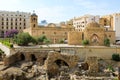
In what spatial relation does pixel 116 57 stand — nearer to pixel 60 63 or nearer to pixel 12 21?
pixel 60 63

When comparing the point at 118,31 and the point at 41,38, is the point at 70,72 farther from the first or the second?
the point at 118,31

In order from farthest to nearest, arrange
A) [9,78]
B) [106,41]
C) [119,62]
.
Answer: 1. [106,41]
2. [119,62]
3. [9,78]

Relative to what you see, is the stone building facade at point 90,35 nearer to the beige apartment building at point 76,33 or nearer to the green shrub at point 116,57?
the beige apartment building at point 76,33

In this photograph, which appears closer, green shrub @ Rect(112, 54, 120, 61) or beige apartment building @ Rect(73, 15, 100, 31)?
green shrub @ Rect(112, 54, 120, 61)

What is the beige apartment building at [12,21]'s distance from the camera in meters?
60.5

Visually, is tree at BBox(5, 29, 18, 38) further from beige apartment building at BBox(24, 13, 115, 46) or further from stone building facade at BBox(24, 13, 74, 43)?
beige apartment building at BBox(24, 13, 115, 46)

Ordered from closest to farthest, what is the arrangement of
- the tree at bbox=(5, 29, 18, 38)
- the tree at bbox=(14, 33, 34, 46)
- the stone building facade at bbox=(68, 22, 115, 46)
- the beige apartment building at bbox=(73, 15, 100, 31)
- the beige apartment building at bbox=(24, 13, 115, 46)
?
the tree at bbox=(14, 33, 34, 46) → the stone building facade at bbox=(68, 22, 115, 46) → the beige apartment building at bbox=(24, 13, 115, 46) → the beige apartment building at bbox=(73, 15, 100, 31) → the tree at bbox=(5, 29, 18, 38)

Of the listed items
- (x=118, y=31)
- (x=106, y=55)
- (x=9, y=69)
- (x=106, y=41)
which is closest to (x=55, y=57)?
(x=9, y=69)

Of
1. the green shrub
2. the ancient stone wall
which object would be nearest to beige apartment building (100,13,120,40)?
the green shrub

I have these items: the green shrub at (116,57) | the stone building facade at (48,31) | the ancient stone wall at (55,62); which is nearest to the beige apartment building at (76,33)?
the stone building facade at (48,31)

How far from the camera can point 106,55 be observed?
112 feet

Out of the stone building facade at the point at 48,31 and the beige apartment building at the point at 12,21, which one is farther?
the beige apartment building at the point at 12,21

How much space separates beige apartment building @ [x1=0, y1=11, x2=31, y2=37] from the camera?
198 feet

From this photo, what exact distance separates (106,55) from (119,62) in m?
2.03
